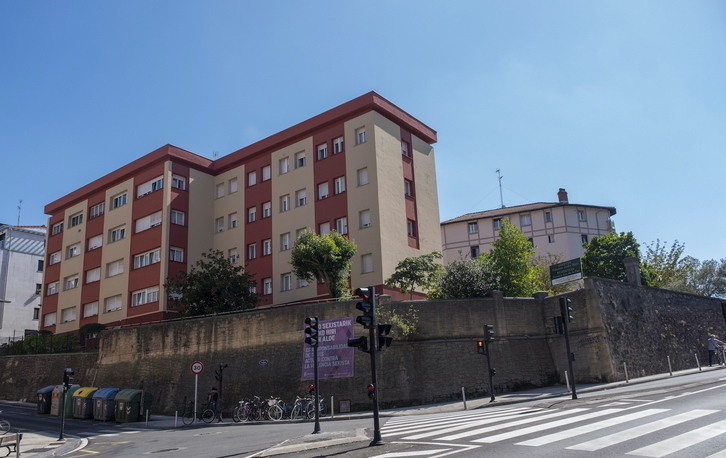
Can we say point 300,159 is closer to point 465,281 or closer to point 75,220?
point 465,281

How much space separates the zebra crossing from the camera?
1016 centimetres

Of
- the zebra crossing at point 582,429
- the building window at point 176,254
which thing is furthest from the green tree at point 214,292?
the zebra crossing at point 582,429

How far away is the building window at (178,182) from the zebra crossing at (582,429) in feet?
96.4

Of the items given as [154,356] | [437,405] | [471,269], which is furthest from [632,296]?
[154,356]

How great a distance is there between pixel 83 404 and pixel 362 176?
19.7 m

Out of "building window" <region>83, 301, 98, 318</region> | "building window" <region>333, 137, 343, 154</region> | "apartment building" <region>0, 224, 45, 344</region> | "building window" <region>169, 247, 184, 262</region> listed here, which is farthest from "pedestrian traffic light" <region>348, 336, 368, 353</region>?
"apartment building" <region>0, 224, 45, 344</region>

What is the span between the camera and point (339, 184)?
1430 inches

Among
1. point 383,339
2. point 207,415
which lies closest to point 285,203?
point 207,415

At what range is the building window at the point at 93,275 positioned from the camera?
43.7m

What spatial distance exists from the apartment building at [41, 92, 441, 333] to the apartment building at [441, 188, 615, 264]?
2256 cm

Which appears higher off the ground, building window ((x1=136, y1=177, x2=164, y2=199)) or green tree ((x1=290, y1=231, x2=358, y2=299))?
building window ((x1=136, y1=177, x2=164, y2=199))

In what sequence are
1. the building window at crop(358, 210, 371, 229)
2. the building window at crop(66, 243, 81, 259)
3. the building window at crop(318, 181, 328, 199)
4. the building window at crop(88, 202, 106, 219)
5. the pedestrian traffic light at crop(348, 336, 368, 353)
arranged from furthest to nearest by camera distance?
1. the building window at crop(66, 243, 81, 259)
2. the building window at crop(88, 202, 106, 219)
3. the building window at crop(318, 181, 328, 199)
4. the building window at crop(358, 210, 371, 229)
5. the pedestrian traffic light at crop(348, 336, 368, 353)

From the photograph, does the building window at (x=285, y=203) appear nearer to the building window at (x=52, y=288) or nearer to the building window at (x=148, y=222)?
the building window at (x=148, y=222)

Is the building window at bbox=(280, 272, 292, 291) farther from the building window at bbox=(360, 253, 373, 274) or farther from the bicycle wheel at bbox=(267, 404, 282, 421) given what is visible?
the bicycle wheel at bbox=(267, 404, 282, 421)
